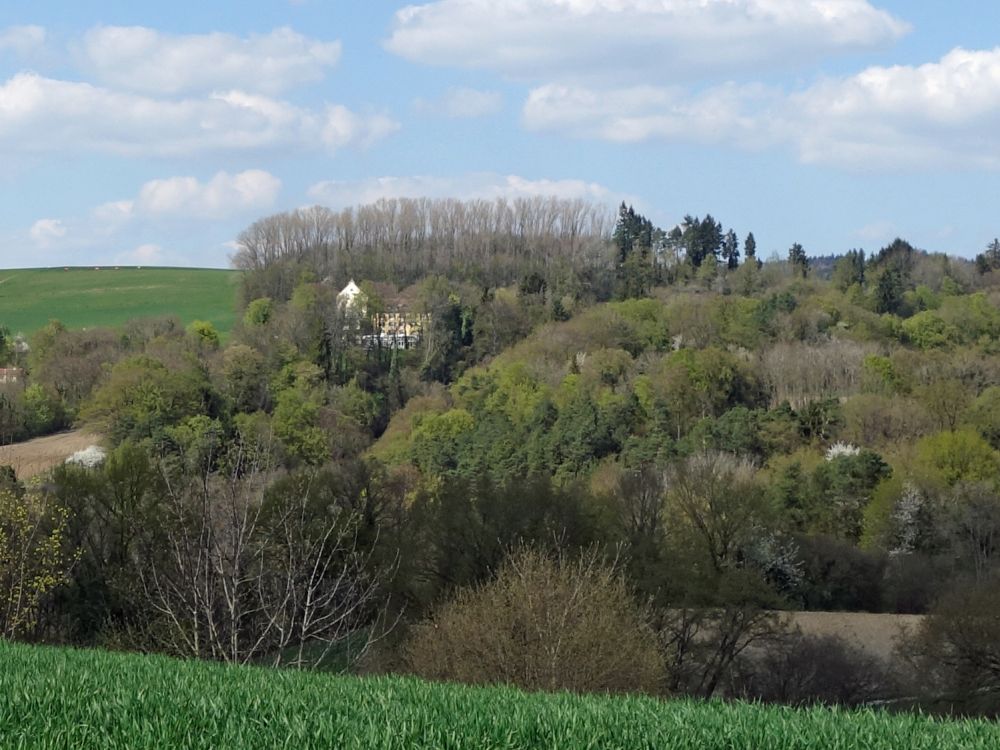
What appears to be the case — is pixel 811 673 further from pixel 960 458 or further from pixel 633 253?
pixel 633 253

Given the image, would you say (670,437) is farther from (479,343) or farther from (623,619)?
(623,619)

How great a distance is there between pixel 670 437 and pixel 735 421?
4224mm

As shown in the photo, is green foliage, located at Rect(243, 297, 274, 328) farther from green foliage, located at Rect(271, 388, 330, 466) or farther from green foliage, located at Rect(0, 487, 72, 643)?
green foliage, located at Rect(0, 487, 72, 643)

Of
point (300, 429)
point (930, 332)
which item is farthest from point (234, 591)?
point (930, 332)

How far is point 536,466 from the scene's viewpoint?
75812 mm

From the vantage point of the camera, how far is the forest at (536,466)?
24906 millimetres

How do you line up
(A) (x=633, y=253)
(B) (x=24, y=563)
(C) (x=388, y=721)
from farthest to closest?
(A) (x=633, y=253), (B) (x=24, y=563), (C) (x=388, y=721)

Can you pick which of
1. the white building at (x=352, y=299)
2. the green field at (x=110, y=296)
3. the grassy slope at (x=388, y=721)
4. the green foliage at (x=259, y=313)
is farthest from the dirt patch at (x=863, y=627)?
the green field at (x=110, y=296)

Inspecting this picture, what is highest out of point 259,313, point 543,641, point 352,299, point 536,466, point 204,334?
point 352,299

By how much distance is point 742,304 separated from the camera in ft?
327

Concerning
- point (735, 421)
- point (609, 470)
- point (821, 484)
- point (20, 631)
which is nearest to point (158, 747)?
point (20, 631)

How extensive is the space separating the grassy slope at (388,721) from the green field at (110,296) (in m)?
109

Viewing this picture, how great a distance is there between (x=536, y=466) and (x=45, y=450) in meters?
31.3

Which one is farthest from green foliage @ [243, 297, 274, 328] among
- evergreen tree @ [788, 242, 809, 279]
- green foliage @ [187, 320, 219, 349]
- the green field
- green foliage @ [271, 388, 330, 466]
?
evergreen tree @ [788, 242, 809, 279]
